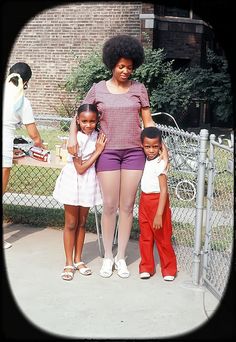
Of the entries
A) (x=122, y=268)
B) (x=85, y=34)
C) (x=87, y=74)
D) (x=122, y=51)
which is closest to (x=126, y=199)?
(x=122, y=268)

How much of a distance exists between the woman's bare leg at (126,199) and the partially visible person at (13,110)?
37.5 inches

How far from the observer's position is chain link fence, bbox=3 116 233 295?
4.05m

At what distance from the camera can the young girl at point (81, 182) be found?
4.00 metres

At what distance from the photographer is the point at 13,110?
4375 millimetres

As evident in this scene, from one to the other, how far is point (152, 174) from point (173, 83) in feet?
29.1

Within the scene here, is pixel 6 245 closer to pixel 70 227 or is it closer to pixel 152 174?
pixel 70 227

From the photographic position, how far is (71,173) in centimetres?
411

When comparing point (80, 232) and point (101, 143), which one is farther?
point (80, 232)

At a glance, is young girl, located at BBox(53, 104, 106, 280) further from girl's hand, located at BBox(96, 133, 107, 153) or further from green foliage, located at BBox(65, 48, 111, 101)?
green foliage, located at BBox(65, 48, 111, 101)

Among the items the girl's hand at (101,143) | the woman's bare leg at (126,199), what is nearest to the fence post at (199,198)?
the woman's bare leg at (126,199)

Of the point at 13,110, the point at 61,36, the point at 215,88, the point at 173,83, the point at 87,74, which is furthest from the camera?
the point at 61,36

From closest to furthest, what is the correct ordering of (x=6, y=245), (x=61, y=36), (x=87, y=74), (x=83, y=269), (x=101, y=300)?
(x=101, y=300), (x=83, y=269), (x=6, y=245), (x=87, y=74), (x=61, y=36)

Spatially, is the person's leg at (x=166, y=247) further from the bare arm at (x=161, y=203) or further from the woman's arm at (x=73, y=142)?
the woman's arm at (x=73, y=142)

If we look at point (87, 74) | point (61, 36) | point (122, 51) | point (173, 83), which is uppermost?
point (61, 36)
